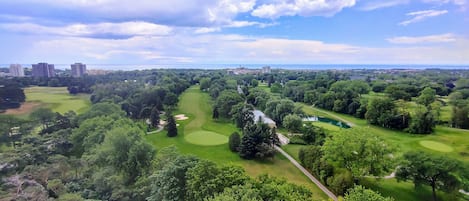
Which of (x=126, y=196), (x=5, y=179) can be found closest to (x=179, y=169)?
(x=126, y=196)

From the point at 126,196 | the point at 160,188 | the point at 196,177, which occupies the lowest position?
the point at 126,196

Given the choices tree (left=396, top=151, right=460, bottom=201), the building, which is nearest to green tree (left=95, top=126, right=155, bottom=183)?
tree (left=396, top=151, right=460, bottom=201)

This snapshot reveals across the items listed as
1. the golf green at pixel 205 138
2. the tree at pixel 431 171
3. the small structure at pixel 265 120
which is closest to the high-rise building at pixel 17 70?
the golf green at pixel 205 138

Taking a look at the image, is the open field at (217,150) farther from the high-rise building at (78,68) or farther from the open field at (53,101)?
the high-rise building at (78,68)

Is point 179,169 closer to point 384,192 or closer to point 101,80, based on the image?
point 384,192

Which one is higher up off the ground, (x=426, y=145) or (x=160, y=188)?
(x=160, y=188)

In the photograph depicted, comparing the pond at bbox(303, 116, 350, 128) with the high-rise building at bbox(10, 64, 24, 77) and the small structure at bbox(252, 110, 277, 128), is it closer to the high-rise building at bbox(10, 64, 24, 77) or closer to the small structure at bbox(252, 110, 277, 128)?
the small structure at bbox(252, 110, 277, 128)
